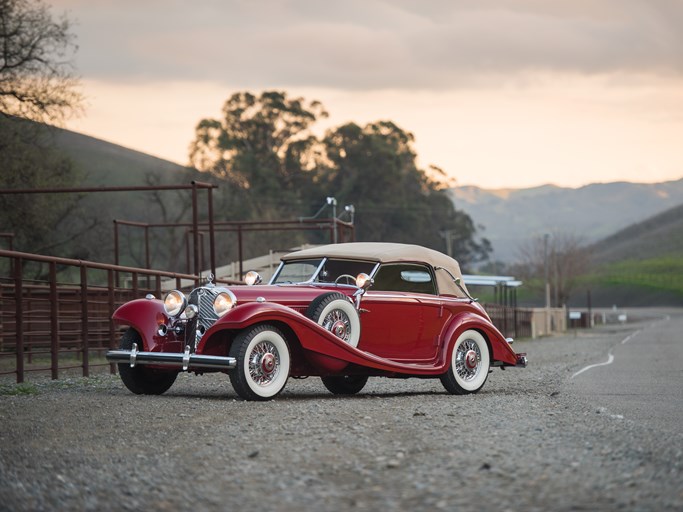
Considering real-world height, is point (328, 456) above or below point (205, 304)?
below

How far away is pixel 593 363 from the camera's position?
24094mm

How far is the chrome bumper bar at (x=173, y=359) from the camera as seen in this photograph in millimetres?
10898

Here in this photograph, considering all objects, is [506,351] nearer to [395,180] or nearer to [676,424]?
[676,424]

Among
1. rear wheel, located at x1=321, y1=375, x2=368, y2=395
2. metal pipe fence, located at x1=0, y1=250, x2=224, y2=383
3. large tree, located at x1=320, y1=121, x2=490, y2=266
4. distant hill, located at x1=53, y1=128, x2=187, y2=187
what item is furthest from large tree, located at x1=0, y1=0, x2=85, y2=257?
distant hill, located at x1=53, y1=128, x2=187, y2=187

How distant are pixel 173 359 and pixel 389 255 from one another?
3.26 m

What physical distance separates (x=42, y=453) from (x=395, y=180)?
87330 mm

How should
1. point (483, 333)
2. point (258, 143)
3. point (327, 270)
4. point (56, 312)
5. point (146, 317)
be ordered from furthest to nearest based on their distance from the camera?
1. point (258, 143)
2. point (56, 312)
3. point (483, 333)
4. point (327, 270)
5. point (146, 317)

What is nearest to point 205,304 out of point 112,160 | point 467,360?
point 467,360

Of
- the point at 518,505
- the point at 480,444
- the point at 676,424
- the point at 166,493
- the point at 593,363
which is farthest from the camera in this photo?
the point at 593,363

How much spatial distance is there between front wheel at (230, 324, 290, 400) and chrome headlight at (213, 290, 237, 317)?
63 cm

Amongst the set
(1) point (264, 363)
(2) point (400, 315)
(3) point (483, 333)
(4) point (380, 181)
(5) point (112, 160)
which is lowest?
(1) point (264, 363)

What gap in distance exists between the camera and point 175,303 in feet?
39.8

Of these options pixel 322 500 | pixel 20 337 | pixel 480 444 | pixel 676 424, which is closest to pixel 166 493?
pixel 322 500

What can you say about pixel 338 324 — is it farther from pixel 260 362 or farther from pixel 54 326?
pixel 54 326
